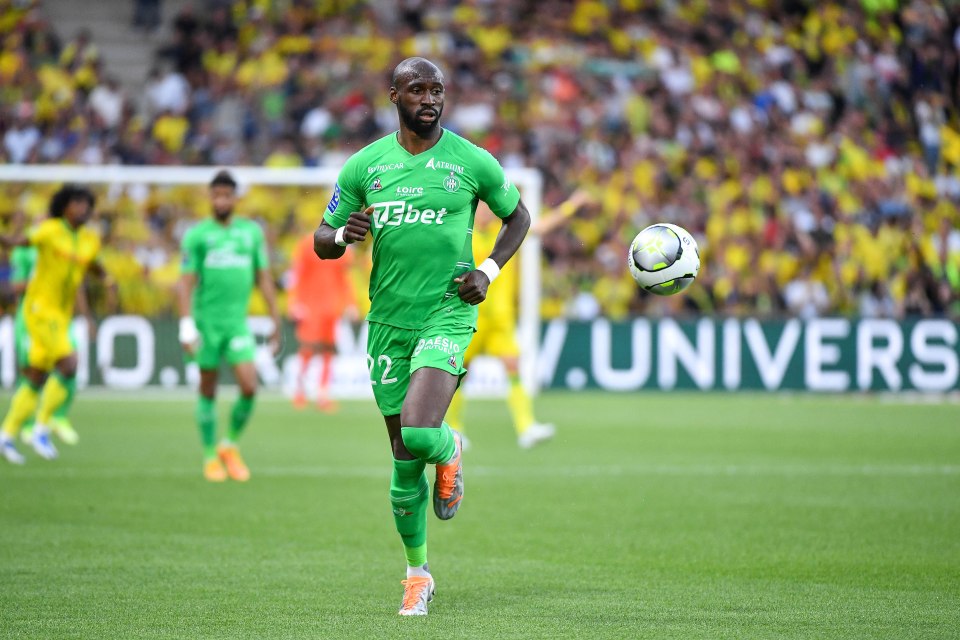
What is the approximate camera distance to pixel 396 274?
6.67 meters

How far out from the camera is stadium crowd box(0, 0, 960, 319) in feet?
75.6

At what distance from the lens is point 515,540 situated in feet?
28.8

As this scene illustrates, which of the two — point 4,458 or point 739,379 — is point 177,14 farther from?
point 4,458

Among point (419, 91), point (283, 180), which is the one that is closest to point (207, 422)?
point (419, 91)

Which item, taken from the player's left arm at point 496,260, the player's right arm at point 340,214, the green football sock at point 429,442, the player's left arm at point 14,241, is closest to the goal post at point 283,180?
the player's left arm at point 14,241

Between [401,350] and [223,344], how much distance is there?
5.55 metres

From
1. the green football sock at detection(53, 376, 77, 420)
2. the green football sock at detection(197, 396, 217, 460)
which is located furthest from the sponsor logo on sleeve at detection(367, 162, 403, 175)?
the green football sock at detection(53, 376, 77, 420)

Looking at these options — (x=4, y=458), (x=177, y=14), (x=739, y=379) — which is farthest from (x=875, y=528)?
(x=177, y=14)

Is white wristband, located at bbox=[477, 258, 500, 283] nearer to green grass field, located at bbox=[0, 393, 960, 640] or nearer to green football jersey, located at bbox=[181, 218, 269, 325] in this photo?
green grass field, located at bbox=[0, 393, 960, 640]

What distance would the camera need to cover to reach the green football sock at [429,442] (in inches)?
251

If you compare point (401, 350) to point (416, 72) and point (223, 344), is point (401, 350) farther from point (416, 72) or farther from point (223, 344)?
point (223, 344)

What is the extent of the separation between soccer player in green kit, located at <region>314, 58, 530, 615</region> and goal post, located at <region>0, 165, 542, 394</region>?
13254 mm

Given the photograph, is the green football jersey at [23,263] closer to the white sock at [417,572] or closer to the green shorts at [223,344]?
the green shorts at [223,344]

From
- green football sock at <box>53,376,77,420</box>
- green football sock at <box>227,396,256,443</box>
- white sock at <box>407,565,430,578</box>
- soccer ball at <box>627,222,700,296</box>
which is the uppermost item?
soccer ball at <box>627,222,700,296</box>
